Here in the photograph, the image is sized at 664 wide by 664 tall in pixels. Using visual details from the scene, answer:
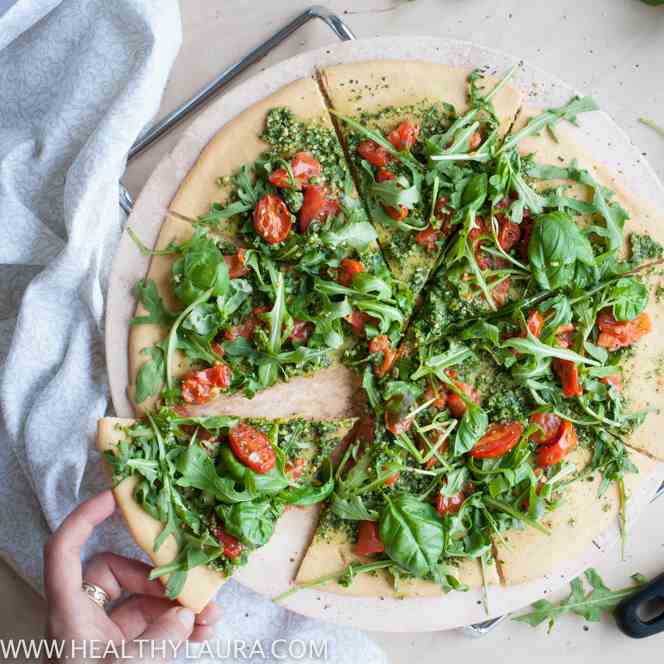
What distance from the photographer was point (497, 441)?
115 inches

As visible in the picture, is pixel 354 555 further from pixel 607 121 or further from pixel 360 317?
pixel 607 121

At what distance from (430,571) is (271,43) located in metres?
2.24

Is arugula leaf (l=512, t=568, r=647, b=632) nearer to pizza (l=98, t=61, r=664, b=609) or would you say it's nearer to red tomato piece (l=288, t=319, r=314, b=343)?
pizza (l=98, t=61, r=664, b=609)

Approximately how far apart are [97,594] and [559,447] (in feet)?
6.05

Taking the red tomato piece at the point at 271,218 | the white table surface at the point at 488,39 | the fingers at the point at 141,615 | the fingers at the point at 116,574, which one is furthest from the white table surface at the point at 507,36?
the fingers at the point at 141,615

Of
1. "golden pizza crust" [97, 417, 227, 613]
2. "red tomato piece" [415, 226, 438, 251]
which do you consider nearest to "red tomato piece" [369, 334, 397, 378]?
"red tomato piece" [415, 226, 438, 251]

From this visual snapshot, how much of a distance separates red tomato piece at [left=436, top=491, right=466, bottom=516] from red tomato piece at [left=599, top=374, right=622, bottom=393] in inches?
27.1

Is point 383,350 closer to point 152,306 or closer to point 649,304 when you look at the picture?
point 152,306

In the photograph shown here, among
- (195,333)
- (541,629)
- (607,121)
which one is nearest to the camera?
(195,333)

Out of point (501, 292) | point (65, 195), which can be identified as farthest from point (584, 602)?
point (65, 195)

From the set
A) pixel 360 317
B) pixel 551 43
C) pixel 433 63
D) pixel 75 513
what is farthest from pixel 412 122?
pixel 75 513

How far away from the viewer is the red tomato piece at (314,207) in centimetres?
276

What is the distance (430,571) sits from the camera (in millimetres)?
2812

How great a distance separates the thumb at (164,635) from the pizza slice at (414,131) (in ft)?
4.79
